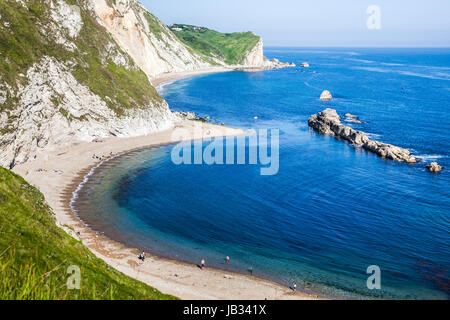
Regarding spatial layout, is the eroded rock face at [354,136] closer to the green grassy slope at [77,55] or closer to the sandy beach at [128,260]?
the green grassy slope at [77,55]

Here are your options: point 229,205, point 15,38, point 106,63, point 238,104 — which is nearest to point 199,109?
point 238,104

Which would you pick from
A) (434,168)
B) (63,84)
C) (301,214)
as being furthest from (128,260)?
(434,168)

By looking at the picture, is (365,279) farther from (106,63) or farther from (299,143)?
(106,63)

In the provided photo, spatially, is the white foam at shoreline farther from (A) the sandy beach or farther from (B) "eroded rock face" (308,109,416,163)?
(B) "eroded rock face" (308,109,416,163)

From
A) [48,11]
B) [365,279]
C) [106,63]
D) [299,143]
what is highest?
[48,11]

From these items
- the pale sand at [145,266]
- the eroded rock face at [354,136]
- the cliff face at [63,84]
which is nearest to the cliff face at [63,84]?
the cliff face at [63,84]

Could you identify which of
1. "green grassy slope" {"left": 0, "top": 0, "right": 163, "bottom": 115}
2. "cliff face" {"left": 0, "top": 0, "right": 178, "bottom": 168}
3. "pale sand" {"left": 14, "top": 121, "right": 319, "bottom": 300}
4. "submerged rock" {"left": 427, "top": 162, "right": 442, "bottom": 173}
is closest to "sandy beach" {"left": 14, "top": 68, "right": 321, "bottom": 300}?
"pale sand" {"left": 14, "top": 121, "right": 319, "bottom": 300}

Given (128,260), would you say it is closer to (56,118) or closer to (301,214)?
(301,214)
